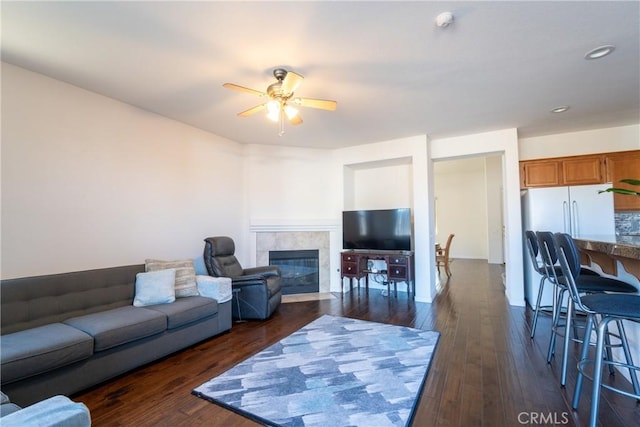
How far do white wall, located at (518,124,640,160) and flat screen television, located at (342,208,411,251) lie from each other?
2302mm

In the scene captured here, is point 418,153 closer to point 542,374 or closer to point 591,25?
point 591,25

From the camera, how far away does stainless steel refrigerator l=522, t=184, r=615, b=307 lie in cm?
380

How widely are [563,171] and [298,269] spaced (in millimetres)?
4548

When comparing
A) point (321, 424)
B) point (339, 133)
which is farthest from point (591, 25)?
point (321, 424)

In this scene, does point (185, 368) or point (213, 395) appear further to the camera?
point (185, 368)

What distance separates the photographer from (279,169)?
17.2 feet

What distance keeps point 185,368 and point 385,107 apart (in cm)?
351

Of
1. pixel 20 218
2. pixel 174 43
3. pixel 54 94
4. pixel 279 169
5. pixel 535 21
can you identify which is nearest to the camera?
pixel 535 21

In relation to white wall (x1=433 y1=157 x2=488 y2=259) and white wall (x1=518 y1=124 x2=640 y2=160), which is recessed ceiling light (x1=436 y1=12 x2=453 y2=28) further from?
white wall (x1=433 y1=157 x2=488 y2=259)

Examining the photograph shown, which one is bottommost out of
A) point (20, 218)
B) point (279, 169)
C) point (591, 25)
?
point (20, 218)

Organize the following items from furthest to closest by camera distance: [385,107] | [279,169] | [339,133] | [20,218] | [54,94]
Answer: [279,169]
[339,133]
[385,107]
[54,94]
[20,218]

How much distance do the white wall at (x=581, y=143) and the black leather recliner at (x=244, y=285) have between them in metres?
4.66

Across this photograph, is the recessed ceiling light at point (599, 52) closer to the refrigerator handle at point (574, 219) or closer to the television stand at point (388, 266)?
the refrigerator handle at point (574, 219)

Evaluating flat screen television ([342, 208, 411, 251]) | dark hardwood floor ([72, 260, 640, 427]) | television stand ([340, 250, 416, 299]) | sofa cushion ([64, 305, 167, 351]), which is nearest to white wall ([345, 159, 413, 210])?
flat screen television ([342, 208, 411, 251])
